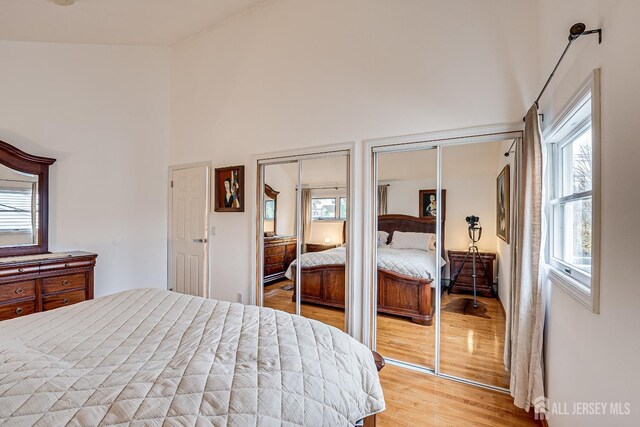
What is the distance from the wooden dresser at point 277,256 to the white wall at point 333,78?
0.23 m

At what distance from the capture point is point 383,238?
9.57ft

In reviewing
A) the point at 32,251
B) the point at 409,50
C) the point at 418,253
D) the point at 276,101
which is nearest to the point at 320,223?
the point at 418,253

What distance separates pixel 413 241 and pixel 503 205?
2.55 feet

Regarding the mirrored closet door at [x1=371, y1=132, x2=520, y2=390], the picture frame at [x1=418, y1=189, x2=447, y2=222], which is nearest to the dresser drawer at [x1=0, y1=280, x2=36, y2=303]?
the mirrored closet door at [x1=371, y1=132, x2=520, y2=390]

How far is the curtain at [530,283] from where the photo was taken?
1938 millimetres

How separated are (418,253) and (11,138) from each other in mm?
4456

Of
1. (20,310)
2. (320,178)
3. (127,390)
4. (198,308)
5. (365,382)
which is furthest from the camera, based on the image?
(320,178)

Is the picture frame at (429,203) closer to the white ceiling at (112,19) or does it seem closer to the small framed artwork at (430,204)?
the small framed artwork at (430,204)

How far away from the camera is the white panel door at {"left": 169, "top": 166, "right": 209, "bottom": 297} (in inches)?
163

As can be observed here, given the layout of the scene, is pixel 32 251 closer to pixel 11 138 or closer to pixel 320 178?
pixel 11 138

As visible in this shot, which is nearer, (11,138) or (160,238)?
(11,138)

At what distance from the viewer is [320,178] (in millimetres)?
3275

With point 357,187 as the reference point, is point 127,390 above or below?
below

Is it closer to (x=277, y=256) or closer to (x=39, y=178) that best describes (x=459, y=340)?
(x=277, y=256)
